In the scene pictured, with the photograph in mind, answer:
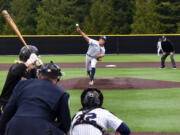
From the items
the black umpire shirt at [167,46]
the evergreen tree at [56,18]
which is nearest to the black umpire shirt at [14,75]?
the black umpire shirt at [167,46]

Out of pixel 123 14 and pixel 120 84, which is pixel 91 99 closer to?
pixel 120 84

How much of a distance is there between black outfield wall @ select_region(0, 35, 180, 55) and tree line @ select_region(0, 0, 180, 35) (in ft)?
48.4

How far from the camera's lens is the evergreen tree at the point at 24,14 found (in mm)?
63344

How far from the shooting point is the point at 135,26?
5709cm

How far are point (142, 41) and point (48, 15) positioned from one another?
24.5 meters

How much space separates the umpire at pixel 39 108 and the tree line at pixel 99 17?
50.8m

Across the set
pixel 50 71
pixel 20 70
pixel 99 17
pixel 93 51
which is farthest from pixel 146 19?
pixel 50 71

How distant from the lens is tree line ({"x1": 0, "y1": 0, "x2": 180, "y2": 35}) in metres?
57.1

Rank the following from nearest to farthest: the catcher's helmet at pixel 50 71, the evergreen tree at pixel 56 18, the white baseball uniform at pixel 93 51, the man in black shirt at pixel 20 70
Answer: the catcher's helmet at pixel 50 71 → the man in black shirt at pixel 20 70 → the white baseball uniform at pixel 93 51 → the evergreen tree at pixel 56 18

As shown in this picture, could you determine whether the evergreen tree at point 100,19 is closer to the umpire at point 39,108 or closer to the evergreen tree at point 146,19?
the evergreen tree at point 146,19

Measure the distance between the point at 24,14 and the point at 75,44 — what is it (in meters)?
27.5

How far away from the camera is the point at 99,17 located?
59781 mm

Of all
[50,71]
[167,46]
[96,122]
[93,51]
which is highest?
[50,71]

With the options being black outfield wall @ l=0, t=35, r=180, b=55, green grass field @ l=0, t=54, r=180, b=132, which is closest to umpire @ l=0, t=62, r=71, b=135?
green grass field @ l=0, t=54, r=180, b=132
